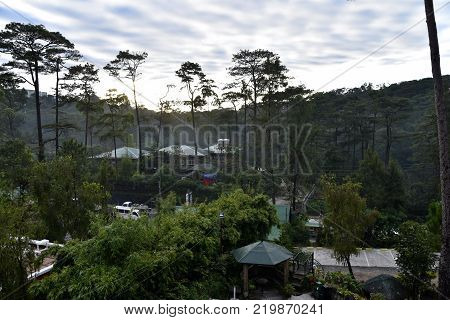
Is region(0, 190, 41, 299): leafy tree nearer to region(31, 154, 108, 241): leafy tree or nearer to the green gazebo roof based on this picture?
region(31, 154, 108, 241): leafy tree

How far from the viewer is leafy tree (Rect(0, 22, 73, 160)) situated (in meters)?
14.4

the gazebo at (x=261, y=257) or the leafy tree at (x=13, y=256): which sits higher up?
the leafy tree at (x=13, y=256)

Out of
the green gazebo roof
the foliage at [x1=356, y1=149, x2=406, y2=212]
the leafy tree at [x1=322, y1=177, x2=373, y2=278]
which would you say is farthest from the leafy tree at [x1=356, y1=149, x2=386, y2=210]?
the green gazebo roof

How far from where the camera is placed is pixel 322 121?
1286 inches

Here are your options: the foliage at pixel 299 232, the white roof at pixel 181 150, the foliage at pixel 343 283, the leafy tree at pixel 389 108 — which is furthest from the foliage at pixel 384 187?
the white roof at pixel 181 150

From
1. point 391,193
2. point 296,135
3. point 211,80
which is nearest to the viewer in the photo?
point 391,193

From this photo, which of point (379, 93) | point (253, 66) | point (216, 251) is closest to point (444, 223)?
point (216, 251)

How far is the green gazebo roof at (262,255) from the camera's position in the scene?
7.78 m

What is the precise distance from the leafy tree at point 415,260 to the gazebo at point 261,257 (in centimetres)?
320

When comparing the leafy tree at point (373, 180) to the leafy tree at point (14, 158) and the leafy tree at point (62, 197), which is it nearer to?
the leafy tree at point (62, 197)

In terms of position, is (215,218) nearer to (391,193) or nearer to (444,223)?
(444,223)

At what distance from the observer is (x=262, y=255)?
791 cm

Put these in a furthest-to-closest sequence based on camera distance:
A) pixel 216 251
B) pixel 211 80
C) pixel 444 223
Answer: pixel 211 80 → pixel 216 251 → pixel 444 223
